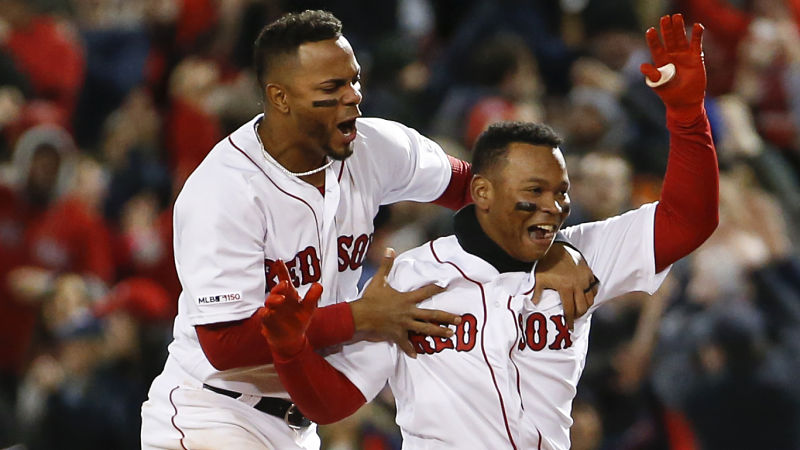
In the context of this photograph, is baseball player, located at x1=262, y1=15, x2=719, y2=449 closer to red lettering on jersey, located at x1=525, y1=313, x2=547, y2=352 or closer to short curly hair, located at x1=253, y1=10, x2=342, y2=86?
red lettering on jersey, located at x1=525, y1=313, x2=547, y2=352

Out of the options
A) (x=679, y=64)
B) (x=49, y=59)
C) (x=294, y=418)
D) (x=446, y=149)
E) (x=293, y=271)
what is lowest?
(x=294, y=418)

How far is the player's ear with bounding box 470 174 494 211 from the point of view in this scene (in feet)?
9.32

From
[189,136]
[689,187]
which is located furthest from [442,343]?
[189,136]

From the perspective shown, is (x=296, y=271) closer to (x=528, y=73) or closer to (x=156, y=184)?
(x=528, y=73)

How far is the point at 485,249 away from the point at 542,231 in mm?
145

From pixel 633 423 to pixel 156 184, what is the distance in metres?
2.94

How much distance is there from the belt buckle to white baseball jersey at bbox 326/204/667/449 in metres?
0.32

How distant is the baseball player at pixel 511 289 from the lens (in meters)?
2.76

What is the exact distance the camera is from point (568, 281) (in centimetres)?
284

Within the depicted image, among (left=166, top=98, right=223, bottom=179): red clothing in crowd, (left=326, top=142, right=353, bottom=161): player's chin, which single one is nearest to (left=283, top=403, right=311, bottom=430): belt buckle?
(left=326, top=142, right=353, bottom=161): player's chin

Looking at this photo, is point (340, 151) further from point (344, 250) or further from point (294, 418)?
point (294, 418)

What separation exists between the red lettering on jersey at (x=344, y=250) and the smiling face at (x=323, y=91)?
0.80ft

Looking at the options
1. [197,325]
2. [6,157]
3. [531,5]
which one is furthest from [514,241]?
[6,157]

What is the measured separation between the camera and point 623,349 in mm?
5055
